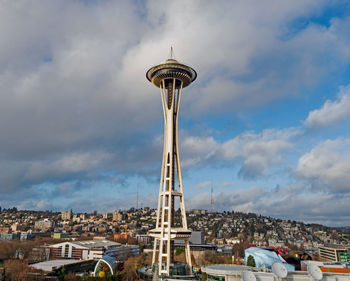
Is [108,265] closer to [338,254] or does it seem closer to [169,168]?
[169,168]

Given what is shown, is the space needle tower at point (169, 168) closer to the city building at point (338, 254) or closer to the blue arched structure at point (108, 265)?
the blue arched structure at point (108, 265)

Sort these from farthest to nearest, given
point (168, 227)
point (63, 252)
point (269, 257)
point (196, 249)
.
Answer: point (196, 249)
point (63, 252)
point (269, 257)
point (168, 227)

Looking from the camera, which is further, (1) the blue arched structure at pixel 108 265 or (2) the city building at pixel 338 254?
(2) the city building at pixel 338 254

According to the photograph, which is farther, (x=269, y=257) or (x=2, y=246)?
(x=2, y=246)

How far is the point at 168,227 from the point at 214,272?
458 inches

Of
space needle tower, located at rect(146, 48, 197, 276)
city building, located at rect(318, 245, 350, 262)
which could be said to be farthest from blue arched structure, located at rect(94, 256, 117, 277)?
city building, located at rect(318, 245, 350, 262)

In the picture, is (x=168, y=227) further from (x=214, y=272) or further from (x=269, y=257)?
(x=269, y=257)

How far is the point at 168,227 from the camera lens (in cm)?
4784

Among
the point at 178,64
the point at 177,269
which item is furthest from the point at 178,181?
the point at 178,64

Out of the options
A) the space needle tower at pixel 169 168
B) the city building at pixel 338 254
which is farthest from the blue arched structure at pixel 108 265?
the city building at pixel 338 254

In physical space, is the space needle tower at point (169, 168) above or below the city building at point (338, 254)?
above

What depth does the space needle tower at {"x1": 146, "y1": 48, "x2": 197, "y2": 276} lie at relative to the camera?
4809 centimetres

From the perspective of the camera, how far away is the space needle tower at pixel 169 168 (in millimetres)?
48094

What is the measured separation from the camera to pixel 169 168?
168 feet
